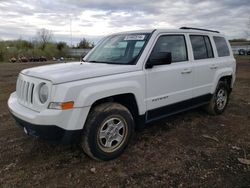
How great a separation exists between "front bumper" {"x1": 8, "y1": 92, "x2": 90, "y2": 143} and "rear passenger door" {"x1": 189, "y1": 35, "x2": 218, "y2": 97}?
8.42ft

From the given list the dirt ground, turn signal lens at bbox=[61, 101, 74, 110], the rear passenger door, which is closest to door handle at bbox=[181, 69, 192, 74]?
the rear passenger door

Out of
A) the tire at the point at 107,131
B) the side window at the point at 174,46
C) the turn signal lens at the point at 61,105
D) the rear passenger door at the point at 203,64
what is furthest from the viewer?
the rear passenger door at the point at 203,64

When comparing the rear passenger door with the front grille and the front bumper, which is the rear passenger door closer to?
the front bumper

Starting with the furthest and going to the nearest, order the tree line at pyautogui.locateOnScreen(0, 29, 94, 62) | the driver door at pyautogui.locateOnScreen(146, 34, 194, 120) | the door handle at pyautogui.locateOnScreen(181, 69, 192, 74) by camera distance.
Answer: the tree line at pyautogui.locateOnScreen(0, 29, 94, 62) < the door handle at pyautogui.locateOnScreen(181, 69, 192, 74) < the driver door at pyautogui.locateOnScreen(146, 34, 194, 120)

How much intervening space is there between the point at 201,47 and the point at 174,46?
0.93 m

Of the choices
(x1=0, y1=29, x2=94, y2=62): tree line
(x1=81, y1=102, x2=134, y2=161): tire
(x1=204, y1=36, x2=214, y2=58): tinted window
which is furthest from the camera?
(x1=0, y1=29, x2=94, y2=62): tree line

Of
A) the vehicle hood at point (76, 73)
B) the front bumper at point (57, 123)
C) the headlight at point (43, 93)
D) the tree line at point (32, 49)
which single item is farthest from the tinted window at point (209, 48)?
the tree line at point (32, 49)

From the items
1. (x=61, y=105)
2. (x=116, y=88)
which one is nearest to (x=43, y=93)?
(x=61, y=105)

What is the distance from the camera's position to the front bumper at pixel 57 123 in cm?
288

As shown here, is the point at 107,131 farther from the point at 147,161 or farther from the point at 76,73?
the point at 76,73

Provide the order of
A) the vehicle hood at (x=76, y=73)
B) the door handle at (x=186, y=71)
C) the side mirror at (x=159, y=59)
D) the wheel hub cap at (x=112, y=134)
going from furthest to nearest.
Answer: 1. the door handle at (x=186, y=71)
2. the side mirror at (x=159, y=59)
3. the wheel hub cap at (x=112, y=134)
4. the vehicle hood at (x=76, y=73)

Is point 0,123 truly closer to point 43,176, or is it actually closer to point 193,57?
point 43,176

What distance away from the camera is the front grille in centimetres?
323

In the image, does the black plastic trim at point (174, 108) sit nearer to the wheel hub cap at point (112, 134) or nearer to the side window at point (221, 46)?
the wheel hub cap at point (112, 134)
